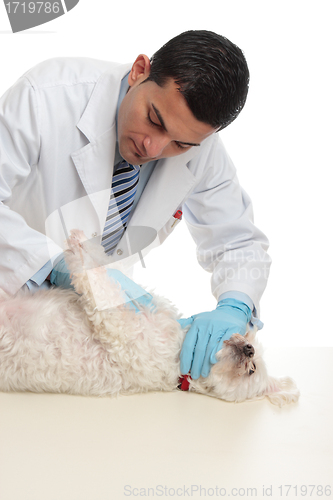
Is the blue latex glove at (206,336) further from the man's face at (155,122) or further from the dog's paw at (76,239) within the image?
the man's face at (155,122)

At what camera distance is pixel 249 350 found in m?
1.12

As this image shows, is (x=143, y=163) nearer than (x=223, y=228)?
Yes

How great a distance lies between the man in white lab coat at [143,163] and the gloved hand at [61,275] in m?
0.01

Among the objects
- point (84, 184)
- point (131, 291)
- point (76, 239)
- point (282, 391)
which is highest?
point (84, 184)

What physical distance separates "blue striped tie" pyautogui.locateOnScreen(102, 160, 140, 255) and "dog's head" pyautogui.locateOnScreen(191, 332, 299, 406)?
56 centimetres

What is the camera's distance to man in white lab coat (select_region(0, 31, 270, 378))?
1.08 metres

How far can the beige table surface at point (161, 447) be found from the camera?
2.40ft

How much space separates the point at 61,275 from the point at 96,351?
257 millimetres

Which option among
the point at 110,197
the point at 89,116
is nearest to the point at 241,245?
the point at 110,197

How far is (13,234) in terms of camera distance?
1.16 meters

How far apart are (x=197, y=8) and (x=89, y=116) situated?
1.31 metres

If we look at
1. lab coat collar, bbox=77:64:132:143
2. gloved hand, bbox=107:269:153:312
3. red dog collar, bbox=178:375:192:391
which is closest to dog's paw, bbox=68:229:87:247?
gloved hand, bbox=107:269:153:312

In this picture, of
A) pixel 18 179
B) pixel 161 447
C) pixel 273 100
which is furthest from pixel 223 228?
pixel 273 100

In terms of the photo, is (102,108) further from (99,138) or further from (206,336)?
(206,336)
